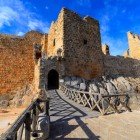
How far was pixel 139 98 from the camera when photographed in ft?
61.4

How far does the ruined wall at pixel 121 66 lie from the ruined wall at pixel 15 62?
8.15 m

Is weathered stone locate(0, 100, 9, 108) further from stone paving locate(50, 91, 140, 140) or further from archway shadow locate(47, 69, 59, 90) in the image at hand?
stone paving locate(50, 91, 140, 140)

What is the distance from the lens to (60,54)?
1794 centimetres

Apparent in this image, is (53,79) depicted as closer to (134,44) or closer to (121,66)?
(121,66)

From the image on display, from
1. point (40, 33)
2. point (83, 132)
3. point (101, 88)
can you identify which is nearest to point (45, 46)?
point (40, 33)

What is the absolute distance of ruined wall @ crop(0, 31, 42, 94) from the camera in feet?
66.5

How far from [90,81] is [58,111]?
11459mm

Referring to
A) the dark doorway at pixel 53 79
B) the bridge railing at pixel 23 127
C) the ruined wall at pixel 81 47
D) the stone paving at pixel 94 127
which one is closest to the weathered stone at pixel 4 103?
the dark doorway at pixel 53 79

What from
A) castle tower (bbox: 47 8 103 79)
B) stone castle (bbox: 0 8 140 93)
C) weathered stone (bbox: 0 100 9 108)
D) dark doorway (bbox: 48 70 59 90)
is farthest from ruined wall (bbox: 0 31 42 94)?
dark doorway (bbox: 48 70 59 90)

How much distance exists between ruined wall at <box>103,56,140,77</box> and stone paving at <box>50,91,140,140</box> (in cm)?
1524

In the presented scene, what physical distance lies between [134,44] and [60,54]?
51.0 ft

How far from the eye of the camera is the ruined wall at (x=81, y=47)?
18.4 metres

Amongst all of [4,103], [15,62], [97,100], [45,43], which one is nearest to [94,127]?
[97,100]

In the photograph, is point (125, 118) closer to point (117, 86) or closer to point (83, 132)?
point (83, 132)
